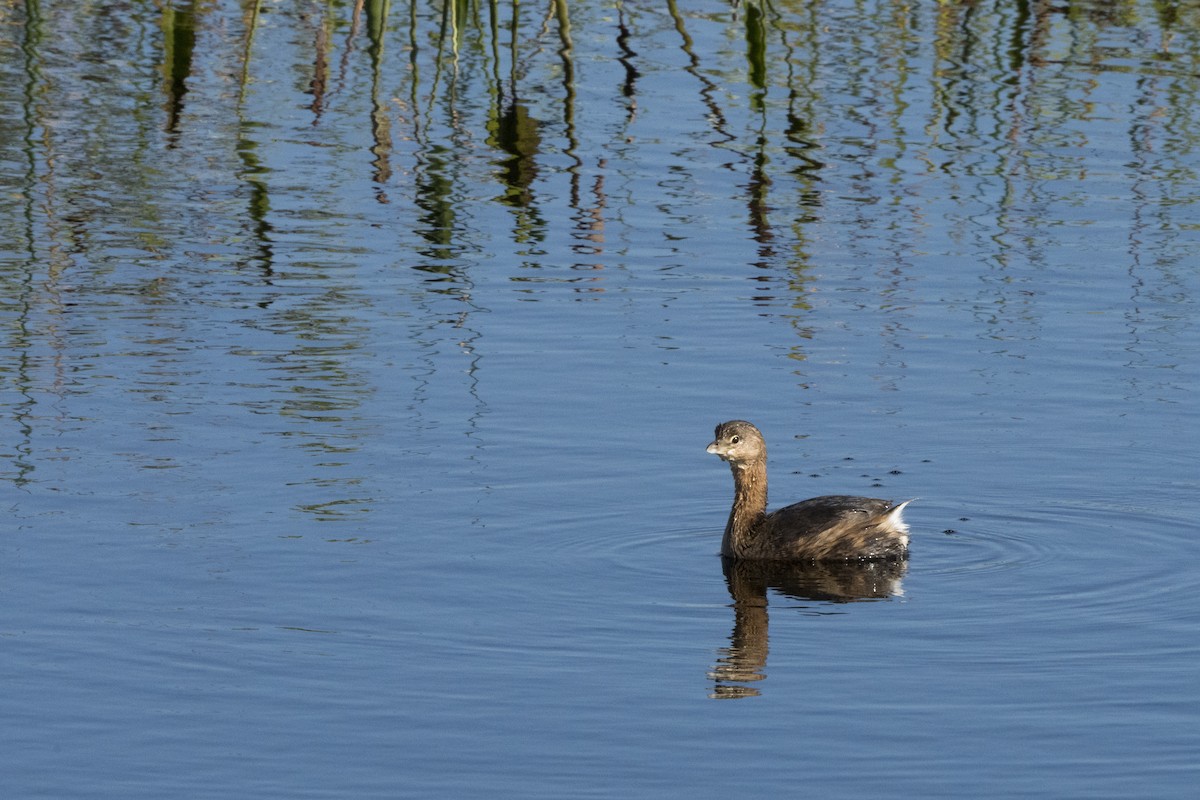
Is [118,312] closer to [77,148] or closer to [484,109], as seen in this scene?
[77,148]

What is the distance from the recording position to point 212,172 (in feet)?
51.1

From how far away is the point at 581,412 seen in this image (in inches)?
430

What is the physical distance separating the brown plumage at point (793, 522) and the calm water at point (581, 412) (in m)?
0.14

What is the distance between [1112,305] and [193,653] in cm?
688

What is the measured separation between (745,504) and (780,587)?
23.7 inches

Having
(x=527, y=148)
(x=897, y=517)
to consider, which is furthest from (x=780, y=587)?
(x=527, y=148)

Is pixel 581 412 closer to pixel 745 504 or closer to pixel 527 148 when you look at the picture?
pixel 745 504

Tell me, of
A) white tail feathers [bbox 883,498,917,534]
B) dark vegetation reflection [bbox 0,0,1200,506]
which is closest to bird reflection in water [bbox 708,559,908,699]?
white tail feathers [bbox 883,498,917,534]

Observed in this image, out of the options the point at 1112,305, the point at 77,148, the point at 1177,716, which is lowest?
the point at 1177,716

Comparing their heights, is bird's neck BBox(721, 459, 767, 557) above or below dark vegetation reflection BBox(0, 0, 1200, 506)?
below

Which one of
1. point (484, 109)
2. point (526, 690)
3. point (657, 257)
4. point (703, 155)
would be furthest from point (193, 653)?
point (484, 109)

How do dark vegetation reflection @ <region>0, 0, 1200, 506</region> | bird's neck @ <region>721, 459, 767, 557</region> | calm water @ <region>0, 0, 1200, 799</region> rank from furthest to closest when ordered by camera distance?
dark vegetation reflection @ <region>0, 0, 1200, 506</region> → bird's neck @ <region>721, 459, 767, 557</region> → calm water @ <region>0, 0, 1200, 799</region>

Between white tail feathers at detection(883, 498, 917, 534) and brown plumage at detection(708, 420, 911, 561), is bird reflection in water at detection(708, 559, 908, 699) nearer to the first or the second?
brown plumage at detection(708, 420, 911, 561)

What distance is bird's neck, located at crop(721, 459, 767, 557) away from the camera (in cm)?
966
